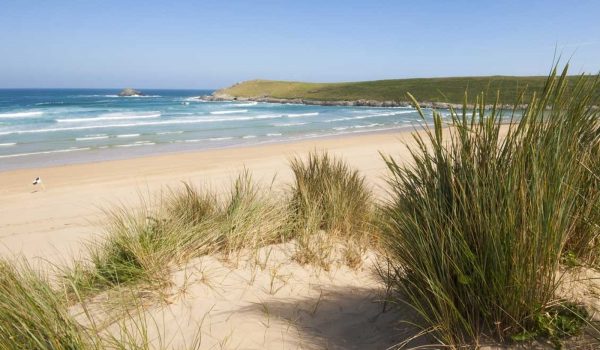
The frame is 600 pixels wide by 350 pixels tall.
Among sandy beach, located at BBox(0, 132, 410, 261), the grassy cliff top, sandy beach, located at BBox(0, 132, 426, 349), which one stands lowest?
sandy beach, located at BBox(0, 132, 410, 261)

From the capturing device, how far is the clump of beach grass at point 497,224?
214 cm

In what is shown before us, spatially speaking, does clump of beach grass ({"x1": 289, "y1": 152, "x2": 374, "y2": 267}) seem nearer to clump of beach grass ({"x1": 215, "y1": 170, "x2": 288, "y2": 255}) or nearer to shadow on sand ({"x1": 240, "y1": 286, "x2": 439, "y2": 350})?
clump of beach grass ({"x1": 215, "y1": 170, "x2": 288, "y2": 255})

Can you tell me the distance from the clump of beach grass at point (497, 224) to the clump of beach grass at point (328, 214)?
144cm

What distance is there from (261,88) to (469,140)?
9734 centimetres

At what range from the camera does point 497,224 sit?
84.1 inches

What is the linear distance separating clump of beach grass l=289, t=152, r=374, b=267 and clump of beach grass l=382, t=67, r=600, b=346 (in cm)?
144

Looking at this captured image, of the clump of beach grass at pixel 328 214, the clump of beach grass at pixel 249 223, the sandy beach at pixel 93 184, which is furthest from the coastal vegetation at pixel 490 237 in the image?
the sandy beach at pixel 93 184

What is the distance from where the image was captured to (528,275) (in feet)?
7.04

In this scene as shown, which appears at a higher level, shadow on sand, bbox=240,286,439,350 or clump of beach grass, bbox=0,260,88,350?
clump of beach grass, bbox=0,260,88,350

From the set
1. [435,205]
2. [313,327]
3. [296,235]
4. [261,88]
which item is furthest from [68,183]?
[261,88]

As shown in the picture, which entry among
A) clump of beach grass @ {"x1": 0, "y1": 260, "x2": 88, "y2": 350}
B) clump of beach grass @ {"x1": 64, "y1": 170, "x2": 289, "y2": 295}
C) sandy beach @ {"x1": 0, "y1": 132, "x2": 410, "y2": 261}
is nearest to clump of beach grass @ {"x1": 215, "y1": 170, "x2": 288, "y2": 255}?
clump of beach grass @ {"x1": 64, "y1": 170, "x2": 289, "y2": 295}

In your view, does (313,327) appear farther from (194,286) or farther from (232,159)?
(232,159)

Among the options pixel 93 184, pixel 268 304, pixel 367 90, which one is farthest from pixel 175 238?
pixel 367 90

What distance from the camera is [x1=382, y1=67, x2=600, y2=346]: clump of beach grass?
7.01ft
